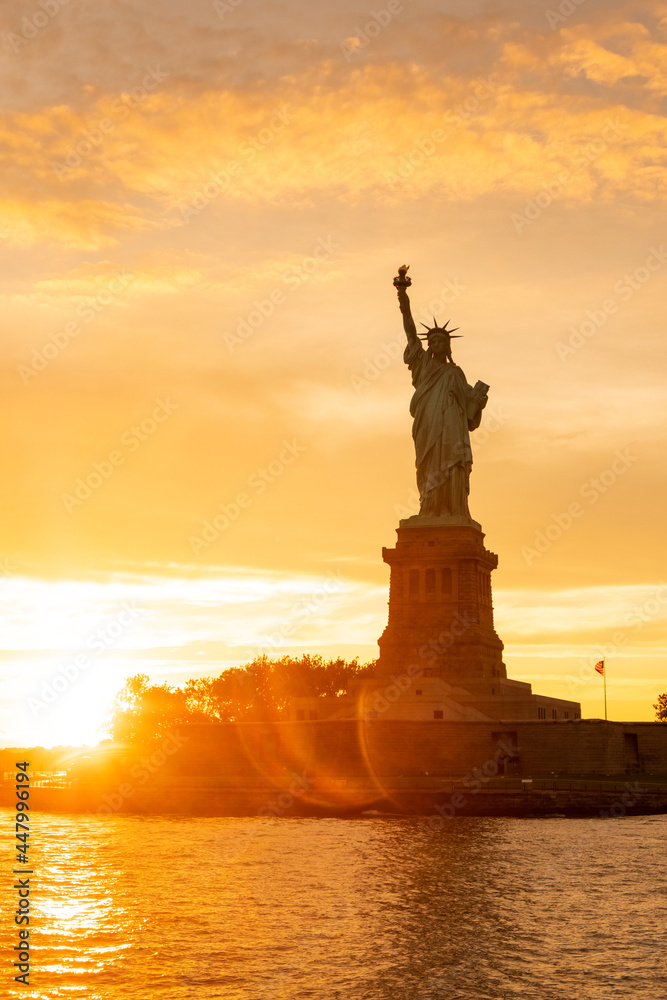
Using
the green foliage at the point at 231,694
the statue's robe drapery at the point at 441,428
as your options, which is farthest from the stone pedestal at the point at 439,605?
the green foliage at the point at 231,694

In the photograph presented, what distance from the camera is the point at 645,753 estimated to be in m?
61.4

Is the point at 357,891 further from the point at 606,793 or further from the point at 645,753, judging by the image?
the point at 645,753

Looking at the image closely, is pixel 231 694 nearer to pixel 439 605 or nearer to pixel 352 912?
pixel 439 605

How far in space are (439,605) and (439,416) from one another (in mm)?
11173

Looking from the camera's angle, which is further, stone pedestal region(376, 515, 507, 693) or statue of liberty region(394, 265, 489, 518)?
statue of liberty region(394, 265, 489, 518)

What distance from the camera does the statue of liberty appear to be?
69312 mm

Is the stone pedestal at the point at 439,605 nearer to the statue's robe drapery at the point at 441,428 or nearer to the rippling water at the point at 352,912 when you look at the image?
the statue's robe drapery at the point at 441,428

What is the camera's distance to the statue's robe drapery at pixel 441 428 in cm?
6938

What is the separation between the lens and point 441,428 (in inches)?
2756

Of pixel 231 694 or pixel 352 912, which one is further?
pixel 231 694

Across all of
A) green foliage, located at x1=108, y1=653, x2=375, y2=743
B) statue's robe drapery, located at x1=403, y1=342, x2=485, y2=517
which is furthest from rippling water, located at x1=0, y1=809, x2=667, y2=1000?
green foliage, located at x1=108, y1=653, x2=375, y2=743

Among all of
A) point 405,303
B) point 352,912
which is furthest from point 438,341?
point 352,912

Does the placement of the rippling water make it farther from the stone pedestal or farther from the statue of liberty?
the statue of liberty

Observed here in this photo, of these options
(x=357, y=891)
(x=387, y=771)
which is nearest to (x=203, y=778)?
(x=387, y=771)
